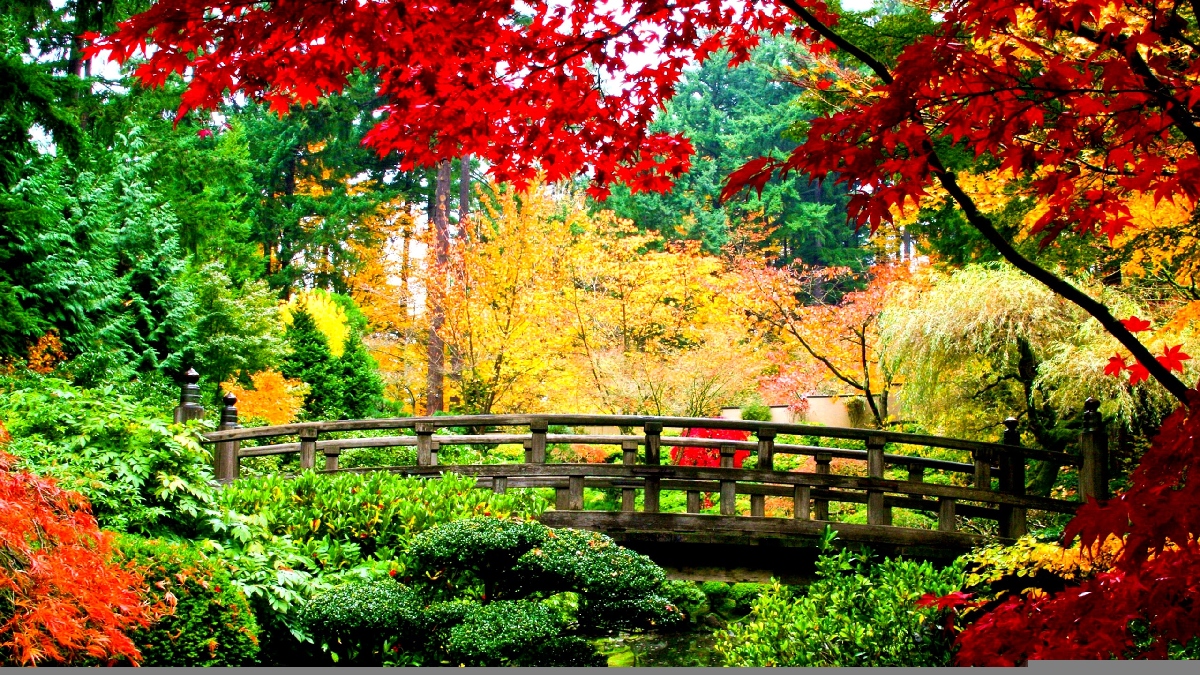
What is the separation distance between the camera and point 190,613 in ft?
19.0

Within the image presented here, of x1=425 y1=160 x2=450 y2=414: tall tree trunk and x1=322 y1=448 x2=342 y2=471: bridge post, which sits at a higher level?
x1=425 y1=160 x2=450 y2=414: tall tree trunk

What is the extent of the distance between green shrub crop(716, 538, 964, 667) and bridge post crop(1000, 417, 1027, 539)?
3199 millimetres

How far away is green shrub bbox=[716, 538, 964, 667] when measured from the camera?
598 centimetres

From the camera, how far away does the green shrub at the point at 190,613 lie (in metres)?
5.66

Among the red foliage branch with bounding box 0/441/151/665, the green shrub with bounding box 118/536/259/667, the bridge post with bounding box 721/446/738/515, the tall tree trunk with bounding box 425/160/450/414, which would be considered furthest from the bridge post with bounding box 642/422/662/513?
the tall tree trunk with bounding box 425/160/450/414

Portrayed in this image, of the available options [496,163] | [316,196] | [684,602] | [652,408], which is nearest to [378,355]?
[316,196]

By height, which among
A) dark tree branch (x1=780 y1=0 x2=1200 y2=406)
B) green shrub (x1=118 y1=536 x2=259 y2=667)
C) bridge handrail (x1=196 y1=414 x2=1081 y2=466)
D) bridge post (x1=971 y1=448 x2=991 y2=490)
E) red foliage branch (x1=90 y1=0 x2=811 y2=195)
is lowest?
green shrub (x1=118 y1=536 x2=259 y2=667)

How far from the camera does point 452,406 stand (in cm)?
2125

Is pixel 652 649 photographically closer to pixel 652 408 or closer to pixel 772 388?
pixel 652 408

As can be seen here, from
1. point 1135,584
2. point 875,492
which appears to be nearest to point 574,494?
point 875,492

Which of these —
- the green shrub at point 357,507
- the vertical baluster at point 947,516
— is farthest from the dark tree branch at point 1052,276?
the vertical baluster at point 947,516

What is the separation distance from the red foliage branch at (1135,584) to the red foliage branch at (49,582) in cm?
346

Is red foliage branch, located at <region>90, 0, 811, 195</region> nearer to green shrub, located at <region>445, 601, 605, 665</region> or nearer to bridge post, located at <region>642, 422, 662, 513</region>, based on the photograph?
green shrub, located at <region>445, 601, 605, 665</region>

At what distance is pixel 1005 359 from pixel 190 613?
390 inches
